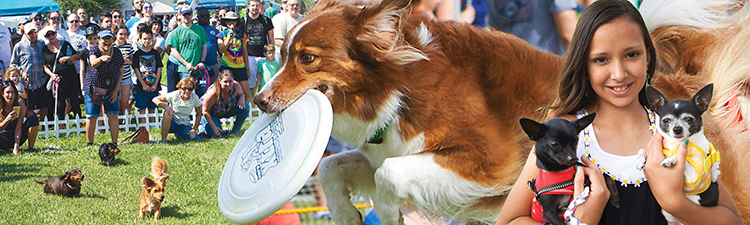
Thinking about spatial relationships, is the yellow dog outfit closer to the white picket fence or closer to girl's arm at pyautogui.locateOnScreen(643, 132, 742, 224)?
girl's arm at pyautogui.locateOnScreen(643, 132, 742, 224)

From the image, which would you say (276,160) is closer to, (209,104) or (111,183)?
(111,183)

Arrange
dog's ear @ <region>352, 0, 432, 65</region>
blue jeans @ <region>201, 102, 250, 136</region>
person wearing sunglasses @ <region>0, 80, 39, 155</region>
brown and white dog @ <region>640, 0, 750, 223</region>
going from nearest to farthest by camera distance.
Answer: brown and white dog @ <region>640, 0, 750, 223</region> < dog's ear @ <region>352, 0, 432, 65</region> < blue jeans @ <region>201, 102, 250, 136</region> < person wearing sunglasses @ <region>0, 80, 39, 155</region>

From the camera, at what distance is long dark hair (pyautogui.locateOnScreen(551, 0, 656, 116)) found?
0.96 m

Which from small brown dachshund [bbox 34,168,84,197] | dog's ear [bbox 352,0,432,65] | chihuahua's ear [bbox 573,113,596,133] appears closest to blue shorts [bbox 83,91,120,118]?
small brown dachshund [bbox 34,168,84,197]

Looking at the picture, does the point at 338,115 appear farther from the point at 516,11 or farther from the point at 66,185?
the point at 66,185

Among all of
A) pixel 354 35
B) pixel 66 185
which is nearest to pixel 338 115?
pixel 354 35

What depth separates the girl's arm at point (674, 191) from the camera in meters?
0.90

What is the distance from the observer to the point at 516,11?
1.81 metres

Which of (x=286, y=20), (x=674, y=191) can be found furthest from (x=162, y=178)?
(x=674, y=191)

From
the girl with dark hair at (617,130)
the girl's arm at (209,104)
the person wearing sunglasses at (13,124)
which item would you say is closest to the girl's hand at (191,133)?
the girl's arm at (209,104)

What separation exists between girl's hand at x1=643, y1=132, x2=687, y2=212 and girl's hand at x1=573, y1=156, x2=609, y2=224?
7 cm

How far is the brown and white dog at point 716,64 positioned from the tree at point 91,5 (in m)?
23.7

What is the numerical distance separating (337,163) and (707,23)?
3.92 ft

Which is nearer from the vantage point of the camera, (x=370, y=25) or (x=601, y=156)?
(x=601, y=156)
